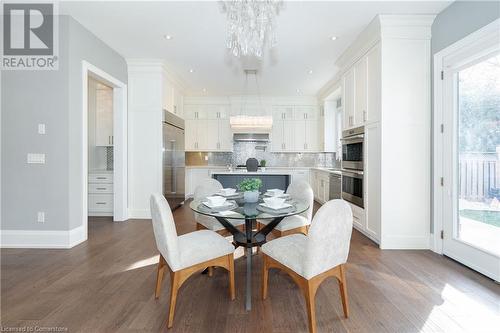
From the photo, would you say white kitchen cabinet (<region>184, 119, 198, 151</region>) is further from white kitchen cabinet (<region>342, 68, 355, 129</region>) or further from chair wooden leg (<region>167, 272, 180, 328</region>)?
chair wooden leg (<region>167, 272, 180, 328</region>)

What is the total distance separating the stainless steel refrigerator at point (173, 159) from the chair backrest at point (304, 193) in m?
2.77

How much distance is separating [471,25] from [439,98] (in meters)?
0.74

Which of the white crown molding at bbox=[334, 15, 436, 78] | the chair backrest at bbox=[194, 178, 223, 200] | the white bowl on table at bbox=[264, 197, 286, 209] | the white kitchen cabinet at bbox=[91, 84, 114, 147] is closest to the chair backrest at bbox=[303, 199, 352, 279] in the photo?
the white bowl on table at bbox=[264, 197, 286, 209]

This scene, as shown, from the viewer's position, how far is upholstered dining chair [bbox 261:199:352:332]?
1474mm

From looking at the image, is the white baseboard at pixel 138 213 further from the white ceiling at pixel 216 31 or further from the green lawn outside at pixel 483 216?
the green lawn outside at pixel 483 216

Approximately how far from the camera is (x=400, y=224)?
2977mm

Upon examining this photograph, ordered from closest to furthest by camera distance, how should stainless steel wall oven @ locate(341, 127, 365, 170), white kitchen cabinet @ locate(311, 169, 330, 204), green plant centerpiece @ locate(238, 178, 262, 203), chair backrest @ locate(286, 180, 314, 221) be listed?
1. green plant centerpiece @ locate(238, 178, 262, 203)
2. chair backrest @ locate(286, 180, 314, 221)
3. stainless steel wall oven @ locate(341, 127, 365, 170)
4. white kitchen cabinet @ locate(311, 169, 330, 204)

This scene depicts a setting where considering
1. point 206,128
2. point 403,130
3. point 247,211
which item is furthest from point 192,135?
point 247,211

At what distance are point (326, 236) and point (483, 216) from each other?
208cm

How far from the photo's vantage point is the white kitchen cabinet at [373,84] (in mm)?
3012

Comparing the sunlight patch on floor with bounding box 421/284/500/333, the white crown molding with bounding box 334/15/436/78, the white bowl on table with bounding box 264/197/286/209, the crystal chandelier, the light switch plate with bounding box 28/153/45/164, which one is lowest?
the sunlight patch on floor with bounding box 421/284/500/333

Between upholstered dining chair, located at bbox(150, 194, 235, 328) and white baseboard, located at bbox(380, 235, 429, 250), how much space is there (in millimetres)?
2148

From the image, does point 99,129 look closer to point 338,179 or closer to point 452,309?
point 338,179

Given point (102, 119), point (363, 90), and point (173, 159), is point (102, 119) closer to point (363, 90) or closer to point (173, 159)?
point (173, 159)
